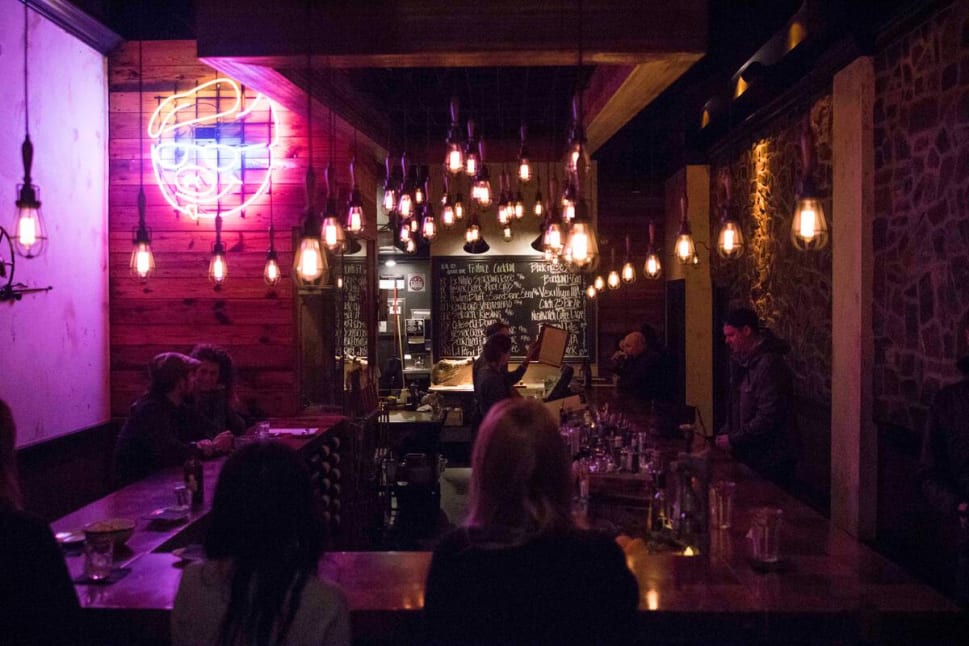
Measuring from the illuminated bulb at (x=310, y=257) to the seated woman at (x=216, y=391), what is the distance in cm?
259

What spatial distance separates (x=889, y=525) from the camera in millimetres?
5770

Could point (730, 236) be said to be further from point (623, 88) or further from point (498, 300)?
point (498, 300)

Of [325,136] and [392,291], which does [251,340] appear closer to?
[325,136]

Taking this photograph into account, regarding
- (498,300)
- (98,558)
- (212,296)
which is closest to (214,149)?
(212,296)

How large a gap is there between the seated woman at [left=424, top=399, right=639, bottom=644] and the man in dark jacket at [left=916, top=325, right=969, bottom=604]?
2289 mm

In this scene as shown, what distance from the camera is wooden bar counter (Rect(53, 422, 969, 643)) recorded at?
2.42 m

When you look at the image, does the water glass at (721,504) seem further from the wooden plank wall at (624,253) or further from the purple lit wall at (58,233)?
the wooden plank wall at (624,253)

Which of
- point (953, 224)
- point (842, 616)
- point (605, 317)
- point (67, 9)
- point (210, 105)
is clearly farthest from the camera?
point (605, 317)

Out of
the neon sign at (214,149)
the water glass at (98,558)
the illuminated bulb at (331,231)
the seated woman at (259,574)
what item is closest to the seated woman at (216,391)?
the neon sign at (214,149)

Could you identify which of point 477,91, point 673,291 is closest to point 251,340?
point 477,91

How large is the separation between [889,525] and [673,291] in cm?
710

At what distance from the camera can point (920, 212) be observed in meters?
5.16

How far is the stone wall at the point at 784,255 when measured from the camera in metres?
7.01

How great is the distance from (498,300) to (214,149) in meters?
6.16
